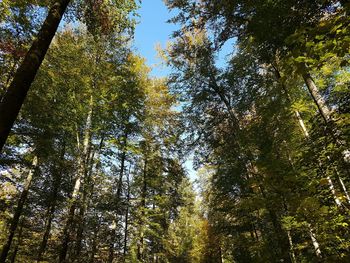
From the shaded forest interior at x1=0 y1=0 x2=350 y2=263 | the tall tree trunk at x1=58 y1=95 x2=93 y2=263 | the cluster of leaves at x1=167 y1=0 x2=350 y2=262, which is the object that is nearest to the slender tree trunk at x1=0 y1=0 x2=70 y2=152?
the shaded forest interior at x1=0 y1=0 x2=350 y2=263

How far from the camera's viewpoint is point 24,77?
4.63 meters

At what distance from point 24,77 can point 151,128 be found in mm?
14089

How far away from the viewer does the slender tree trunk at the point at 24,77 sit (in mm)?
4262

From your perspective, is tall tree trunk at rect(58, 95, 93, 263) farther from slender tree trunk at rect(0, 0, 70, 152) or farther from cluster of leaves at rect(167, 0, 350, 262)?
slender tree trunk at rect(0, 0, 70, 152)

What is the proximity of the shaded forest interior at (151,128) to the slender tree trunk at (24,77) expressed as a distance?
21mm

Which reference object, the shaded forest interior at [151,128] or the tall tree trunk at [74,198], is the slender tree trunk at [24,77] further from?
the tall tree trunk at [74,198]

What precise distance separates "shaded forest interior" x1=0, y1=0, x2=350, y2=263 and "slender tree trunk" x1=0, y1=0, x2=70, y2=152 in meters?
0.02

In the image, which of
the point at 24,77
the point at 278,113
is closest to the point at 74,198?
the point at 24,77

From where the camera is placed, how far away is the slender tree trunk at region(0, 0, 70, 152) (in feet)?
14.0

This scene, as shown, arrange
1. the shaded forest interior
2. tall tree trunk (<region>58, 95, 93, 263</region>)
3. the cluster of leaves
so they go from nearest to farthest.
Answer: the cluster of leaves < the shaded forest interior < tall tree trunk (<region>58, 95, 93, 263</region>)

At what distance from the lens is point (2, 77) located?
36.3 feet

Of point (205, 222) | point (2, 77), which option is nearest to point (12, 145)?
point (2, 77)

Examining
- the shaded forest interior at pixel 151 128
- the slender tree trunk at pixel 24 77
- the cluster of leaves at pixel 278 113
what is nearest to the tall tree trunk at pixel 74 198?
the shaded forest interior at pixel 151 128

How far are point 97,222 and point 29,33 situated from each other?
31.5 feet
